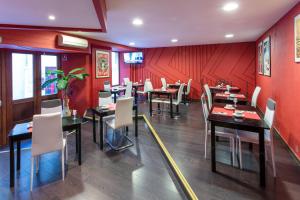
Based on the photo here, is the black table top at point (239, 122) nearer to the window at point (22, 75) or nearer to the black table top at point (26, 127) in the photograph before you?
the black table top at point (26, 127)

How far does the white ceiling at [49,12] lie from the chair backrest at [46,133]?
148 cm

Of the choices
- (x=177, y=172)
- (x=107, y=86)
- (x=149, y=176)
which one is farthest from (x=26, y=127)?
(x=107, y=86)

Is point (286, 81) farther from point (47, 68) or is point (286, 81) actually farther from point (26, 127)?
point (47, 68)

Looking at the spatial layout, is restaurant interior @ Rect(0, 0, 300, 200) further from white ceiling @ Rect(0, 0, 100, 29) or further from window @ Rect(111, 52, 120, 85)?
window @ Rect(111, 52, 120, 85)

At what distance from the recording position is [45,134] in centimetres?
238

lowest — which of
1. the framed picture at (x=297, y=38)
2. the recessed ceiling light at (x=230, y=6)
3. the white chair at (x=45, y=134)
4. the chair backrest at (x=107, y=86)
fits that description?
the white chair at (x=45, y=134)

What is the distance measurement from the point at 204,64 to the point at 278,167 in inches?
240

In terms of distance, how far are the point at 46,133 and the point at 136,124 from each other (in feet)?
6.40

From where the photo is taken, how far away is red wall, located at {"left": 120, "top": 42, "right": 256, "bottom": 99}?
290 inches

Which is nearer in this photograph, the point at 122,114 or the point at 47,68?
the point at 122,114

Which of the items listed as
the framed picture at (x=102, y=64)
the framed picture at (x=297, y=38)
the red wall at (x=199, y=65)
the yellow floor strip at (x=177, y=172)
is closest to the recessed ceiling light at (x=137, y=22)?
the yellow floor strip at (x=177, y=172)

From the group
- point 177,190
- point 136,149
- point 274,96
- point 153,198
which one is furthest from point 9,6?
point 274,96

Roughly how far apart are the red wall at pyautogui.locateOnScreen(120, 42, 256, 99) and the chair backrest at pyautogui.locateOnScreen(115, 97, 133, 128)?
5.54 m

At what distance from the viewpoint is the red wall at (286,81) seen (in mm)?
2963
